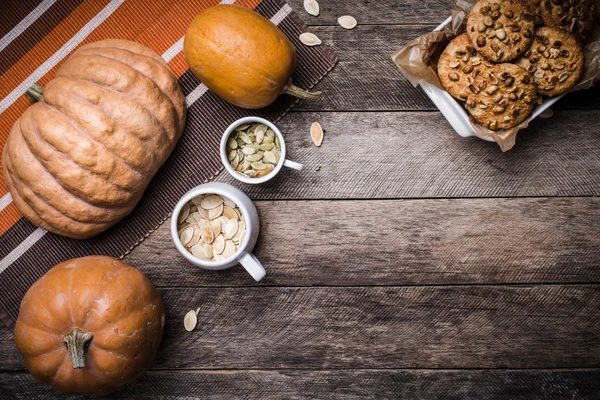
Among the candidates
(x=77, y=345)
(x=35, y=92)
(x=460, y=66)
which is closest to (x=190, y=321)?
(x=77, y=345)

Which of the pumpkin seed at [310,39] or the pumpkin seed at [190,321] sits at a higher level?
the pumpkin seed at [310,39]

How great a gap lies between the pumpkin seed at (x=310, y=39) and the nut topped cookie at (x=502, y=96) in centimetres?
41

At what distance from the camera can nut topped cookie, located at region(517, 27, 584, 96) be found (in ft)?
3.48

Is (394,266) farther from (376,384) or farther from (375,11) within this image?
(375,11)

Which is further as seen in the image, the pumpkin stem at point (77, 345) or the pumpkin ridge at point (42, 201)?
the pumpkin ridge at point (42, 201)

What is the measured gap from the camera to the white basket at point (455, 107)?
1113 mm

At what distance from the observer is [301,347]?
1290 mm

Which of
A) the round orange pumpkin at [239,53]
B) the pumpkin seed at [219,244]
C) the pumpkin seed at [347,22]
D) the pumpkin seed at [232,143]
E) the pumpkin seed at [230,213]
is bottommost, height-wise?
the pumpkin seed at [219,244]

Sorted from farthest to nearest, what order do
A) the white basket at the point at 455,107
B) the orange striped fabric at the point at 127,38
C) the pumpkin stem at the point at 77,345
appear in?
1. the orange striped fabric at the point at 127,38
2. the white basket at the point at 455,107
3. the pumpkin stem at the point at 77,345

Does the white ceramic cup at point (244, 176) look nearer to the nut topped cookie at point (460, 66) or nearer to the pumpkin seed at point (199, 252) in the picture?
the pumpkin seed at point (199, 252)

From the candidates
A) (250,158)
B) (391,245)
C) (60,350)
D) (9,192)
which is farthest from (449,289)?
(9,192)

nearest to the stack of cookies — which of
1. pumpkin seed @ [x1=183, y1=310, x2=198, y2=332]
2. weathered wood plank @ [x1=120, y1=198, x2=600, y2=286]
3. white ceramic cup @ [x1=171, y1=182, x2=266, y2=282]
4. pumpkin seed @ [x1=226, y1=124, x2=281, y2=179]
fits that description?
weathered wood plank @ [x1=120, y1=198, x2=600, y2=286]

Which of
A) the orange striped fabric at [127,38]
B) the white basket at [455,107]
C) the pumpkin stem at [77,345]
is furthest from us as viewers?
the orange striped fabric at [127,38]

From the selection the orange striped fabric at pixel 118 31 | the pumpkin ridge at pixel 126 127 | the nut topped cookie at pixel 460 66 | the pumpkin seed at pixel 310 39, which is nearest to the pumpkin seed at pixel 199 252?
the pumpkin ridge at pixel 126 127
